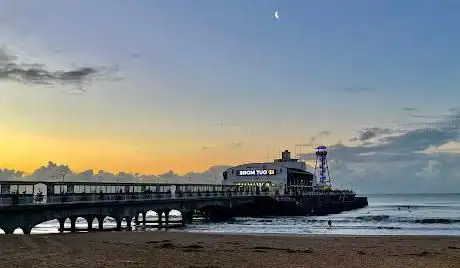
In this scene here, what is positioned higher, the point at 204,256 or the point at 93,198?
the point at 93,198

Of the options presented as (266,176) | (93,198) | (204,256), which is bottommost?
(204,256)

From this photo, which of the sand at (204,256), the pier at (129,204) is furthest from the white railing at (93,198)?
the sand at (204,256)

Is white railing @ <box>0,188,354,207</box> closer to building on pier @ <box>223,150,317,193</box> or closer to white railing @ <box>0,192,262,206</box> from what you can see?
white railing @ <box>0,192,262,206</box>

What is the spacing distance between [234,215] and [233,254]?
71709 mm

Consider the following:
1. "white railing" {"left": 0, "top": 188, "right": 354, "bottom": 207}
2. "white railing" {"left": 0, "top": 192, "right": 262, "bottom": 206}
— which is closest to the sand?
"white railing" {"left": 0, "top": 192, "right": 262, "bottom": 206}

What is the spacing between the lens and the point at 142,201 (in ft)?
205

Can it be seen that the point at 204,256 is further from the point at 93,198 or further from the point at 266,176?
the point at 266,176

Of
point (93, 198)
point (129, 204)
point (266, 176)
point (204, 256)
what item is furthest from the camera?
point (266, 176)

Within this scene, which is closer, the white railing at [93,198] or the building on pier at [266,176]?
the white railing at [93,198]

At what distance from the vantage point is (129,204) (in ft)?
196

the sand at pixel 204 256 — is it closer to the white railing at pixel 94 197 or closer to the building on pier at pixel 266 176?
the white railing at pixel 94 197

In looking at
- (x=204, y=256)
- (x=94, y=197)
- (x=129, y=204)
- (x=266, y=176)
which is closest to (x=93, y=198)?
(x=94, y=197)

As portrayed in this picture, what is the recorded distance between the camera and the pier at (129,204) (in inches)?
1690

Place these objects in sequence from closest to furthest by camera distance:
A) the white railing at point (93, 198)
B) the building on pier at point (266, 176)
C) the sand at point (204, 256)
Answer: the sand at point (204, 256), the white railing at point (93, 198), the building on pier at point (266, 176)
